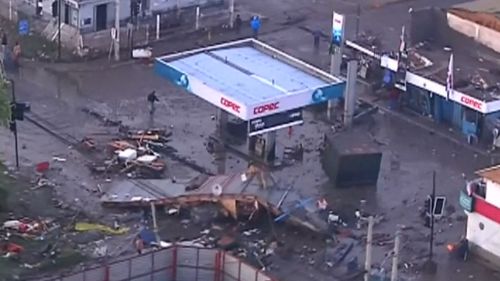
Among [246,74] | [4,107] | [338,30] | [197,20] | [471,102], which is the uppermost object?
[4,107]

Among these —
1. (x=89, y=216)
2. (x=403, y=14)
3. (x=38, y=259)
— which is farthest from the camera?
(x=403, y=14)

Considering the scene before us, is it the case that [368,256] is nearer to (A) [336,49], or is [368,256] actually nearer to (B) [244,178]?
(B) [244,178]

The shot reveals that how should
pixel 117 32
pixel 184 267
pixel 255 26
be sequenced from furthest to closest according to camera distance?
1. pixel 255 26
2. pixel 117 32
3. pixel 184 267

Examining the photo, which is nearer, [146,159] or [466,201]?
[466,201]

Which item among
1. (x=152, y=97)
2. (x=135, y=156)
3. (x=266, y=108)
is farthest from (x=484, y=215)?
(x=152, y=97)

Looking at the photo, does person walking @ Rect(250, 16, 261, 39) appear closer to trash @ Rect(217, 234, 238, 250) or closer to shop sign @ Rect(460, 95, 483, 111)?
shop sign @ Rect(460, 95, 483, 111)

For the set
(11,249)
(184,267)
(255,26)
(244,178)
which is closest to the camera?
(184,267)

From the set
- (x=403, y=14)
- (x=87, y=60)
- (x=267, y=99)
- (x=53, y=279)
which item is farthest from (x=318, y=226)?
(x=403, y=14)

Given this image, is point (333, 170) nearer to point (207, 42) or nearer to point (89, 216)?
point (89, 216)
